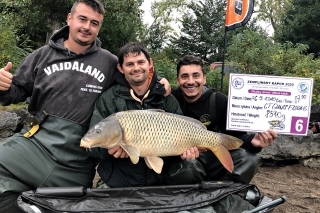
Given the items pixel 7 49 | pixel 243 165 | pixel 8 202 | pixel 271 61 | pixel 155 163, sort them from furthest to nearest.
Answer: pixel 271 61 < pixel 7 49 < pixel 243 165 < pixel 8 202 < pixel 155 163

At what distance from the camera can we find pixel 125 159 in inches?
107

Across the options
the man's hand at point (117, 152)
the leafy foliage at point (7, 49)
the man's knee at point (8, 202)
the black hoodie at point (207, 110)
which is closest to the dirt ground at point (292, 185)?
the black hoodie at point (207, 110)

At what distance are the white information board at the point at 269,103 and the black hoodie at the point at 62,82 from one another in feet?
3.20

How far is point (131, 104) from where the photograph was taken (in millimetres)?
2797

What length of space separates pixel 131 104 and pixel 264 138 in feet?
3.38

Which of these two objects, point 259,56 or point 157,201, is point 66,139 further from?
point 259,56

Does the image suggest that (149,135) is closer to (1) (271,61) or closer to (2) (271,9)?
(1) (271,61)

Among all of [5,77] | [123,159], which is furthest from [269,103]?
[5,77]

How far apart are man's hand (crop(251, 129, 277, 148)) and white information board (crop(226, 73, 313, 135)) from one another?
4cm

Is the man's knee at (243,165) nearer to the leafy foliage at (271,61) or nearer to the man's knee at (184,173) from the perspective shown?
the man's knee at (184,173)

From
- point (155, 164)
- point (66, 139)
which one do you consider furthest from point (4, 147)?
point (155, 164)

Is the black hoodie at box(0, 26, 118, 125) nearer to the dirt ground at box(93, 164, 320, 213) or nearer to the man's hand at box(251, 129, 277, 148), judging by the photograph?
the man's hand at box(251, 129, 277, 148)

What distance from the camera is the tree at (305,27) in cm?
1886

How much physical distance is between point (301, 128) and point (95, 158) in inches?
60.7
